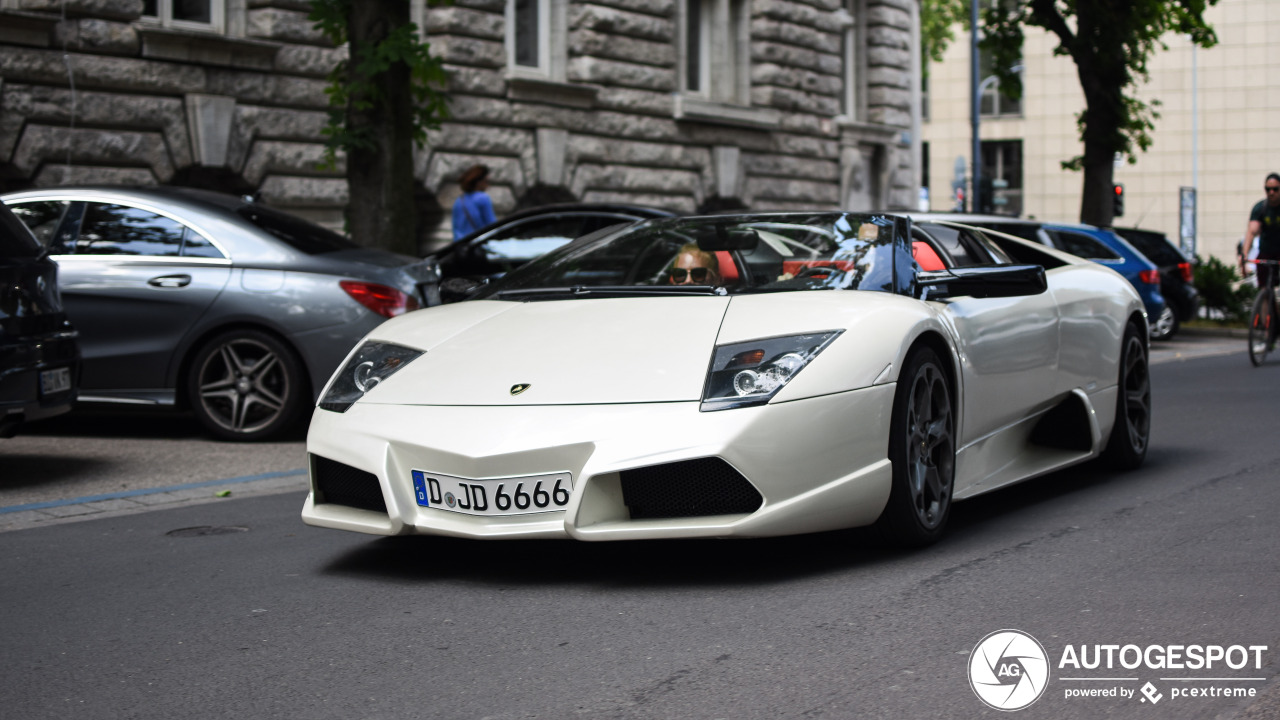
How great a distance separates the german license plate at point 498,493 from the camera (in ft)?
14.8

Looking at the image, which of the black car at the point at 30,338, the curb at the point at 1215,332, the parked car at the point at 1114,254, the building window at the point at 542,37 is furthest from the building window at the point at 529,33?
the black car at the point at 30,338

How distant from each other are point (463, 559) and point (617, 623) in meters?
1.06

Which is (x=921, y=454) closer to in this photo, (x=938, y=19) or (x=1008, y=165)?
(x=938, y=19)

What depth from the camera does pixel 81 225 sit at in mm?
9070

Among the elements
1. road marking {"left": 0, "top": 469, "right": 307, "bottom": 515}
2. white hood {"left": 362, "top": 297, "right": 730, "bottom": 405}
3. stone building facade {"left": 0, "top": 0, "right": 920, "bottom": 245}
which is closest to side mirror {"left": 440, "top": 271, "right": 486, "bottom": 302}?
white hood {"left": 362, "top": 297, "right": 730, "bottom": 405}

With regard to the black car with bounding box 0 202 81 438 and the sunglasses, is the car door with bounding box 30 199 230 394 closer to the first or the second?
the black car with bounding box 0 202 81 438

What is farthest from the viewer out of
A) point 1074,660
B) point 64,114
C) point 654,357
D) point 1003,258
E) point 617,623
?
point 64,114

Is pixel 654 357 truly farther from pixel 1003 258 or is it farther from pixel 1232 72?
pixel 1232 72

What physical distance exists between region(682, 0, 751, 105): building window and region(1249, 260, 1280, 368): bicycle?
447 inches

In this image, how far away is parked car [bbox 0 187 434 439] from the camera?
28.8ft

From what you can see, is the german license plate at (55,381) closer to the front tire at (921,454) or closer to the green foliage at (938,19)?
the front tire at (921,454)

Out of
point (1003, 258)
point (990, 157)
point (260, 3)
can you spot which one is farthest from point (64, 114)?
point (990, 157)

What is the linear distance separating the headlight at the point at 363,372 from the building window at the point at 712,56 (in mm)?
19443

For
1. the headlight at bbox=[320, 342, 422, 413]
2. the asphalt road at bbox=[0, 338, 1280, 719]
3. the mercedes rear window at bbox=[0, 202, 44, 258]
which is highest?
the mercedes rear window at bbox=[0, 202, 44, 258]
